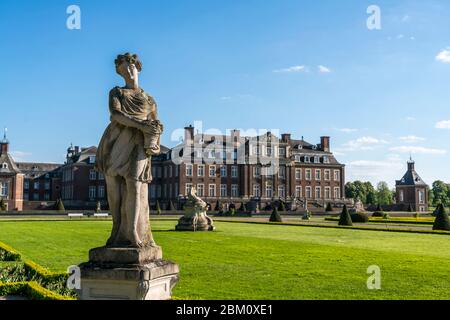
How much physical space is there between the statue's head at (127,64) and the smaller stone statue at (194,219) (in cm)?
2096

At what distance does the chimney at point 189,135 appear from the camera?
66938 millimetres

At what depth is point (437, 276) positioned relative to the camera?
11.4 m

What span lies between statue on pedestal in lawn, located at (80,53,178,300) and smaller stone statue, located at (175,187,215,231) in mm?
20669

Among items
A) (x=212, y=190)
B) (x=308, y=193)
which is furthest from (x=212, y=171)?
(x=308, y=193)

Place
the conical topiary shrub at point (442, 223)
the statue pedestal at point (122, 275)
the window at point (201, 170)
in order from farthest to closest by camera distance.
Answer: the window at point (201, 170) < the conical topiary shrub at point (442, 223) < the statue pedestal at point (122, 275)

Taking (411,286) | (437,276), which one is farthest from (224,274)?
(437,276)

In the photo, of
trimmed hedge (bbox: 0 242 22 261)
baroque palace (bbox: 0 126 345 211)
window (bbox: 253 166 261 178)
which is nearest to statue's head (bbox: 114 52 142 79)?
trimmed hedge (bbox: 0 242 22 261)

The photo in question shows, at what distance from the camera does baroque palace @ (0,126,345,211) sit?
67062 mm

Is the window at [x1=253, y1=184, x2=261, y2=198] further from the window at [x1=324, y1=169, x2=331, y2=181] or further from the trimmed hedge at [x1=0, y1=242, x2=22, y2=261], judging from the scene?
the trimmed hedge at [x1=0, y1=242, x2=22, y2=261]

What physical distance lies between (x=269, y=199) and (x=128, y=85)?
63640 millimetres

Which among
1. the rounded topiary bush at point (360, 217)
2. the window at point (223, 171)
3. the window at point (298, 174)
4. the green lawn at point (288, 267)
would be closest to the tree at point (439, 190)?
the window at point (298, 174)

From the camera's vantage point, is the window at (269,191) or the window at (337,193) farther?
the window at (337,193)

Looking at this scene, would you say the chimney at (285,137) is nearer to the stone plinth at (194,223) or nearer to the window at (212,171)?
the window at (212,171)
